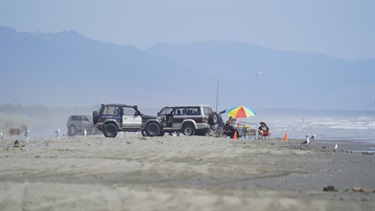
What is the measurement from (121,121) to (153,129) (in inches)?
64.0

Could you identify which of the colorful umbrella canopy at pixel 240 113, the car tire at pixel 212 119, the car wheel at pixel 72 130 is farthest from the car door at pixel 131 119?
the car wheel at pixel 72 130

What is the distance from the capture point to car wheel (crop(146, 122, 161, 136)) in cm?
3409

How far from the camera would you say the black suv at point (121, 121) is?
3403cm

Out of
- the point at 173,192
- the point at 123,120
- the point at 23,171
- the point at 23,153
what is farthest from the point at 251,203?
the point at 123,120

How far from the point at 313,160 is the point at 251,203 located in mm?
9170

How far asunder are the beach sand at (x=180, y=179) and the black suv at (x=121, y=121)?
10.5 m

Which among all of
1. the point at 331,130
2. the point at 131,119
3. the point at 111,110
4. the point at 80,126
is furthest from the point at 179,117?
the point at 331,130

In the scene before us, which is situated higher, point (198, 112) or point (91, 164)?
point (198, 112)

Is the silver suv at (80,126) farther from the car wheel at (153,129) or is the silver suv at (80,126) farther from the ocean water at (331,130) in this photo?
the ocean water at (331,130)

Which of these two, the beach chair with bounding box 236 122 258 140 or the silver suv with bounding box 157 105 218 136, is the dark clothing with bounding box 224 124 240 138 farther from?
the silver suv with bounding box 157 105 218 136

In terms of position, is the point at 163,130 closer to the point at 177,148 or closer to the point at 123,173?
the point at 177,148

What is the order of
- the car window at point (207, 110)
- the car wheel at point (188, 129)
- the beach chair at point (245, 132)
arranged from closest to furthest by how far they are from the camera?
the car wheel at point (188, 129)
the car window at point (207, 110)
the beach chair at point (245, 132)

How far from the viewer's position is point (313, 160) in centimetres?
2055

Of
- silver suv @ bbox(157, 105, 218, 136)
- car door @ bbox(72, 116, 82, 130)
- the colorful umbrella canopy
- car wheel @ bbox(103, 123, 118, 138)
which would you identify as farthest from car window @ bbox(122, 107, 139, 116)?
car door @ bbox(72, 116, 82, 130)
